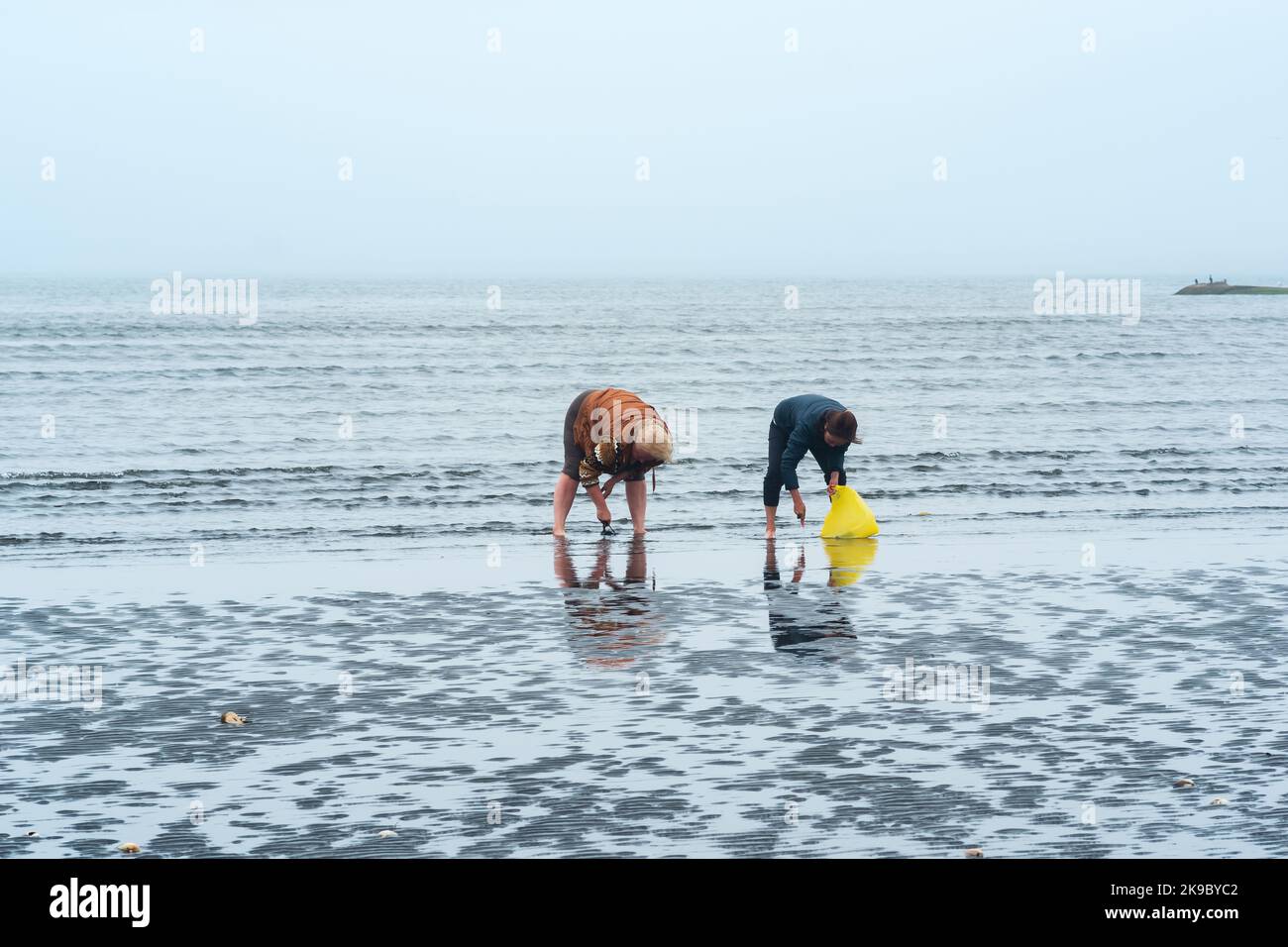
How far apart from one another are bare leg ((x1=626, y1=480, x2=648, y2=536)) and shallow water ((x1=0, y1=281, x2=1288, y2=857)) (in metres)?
0.18

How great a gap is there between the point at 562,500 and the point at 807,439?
8.07ft

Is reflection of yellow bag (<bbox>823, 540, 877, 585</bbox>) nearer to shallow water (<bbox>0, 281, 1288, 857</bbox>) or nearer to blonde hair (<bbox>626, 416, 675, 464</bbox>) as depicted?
shallow water (<bbox>0, 281, 1288, 857</bbox>)

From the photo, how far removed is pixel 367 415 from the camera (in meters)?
27.8

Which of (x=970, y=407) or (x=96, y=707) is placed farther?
(x=970, y=407)

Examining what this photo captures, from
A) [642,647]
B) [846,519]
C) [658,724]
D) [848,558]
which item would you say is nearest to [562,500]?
[846,519]

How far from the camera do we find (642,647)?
878cm

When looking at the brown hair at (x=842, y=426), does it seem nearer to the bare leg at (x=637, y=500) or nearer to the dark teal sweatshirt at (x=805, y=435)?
the dark teal sweatshirt at (x=805, y=435)

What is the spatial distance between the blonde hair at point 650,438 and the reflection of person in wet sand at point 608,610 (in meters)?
0.89

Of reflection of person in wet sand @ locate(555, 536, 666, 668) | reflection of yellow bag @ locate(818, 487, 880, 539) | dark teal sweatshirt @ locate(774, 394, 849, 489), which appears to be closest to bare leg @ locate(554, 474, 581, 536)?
reflection of person in wet sand @ locate(555, 536, 666, 668)

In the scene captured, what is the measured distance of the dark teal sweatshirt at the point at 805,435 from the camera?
12.8m

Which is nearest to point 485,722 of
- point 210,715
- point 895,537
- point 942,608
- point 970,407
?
point 210,715

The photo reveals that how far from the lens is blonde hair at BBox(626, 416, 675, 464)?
12812mm
